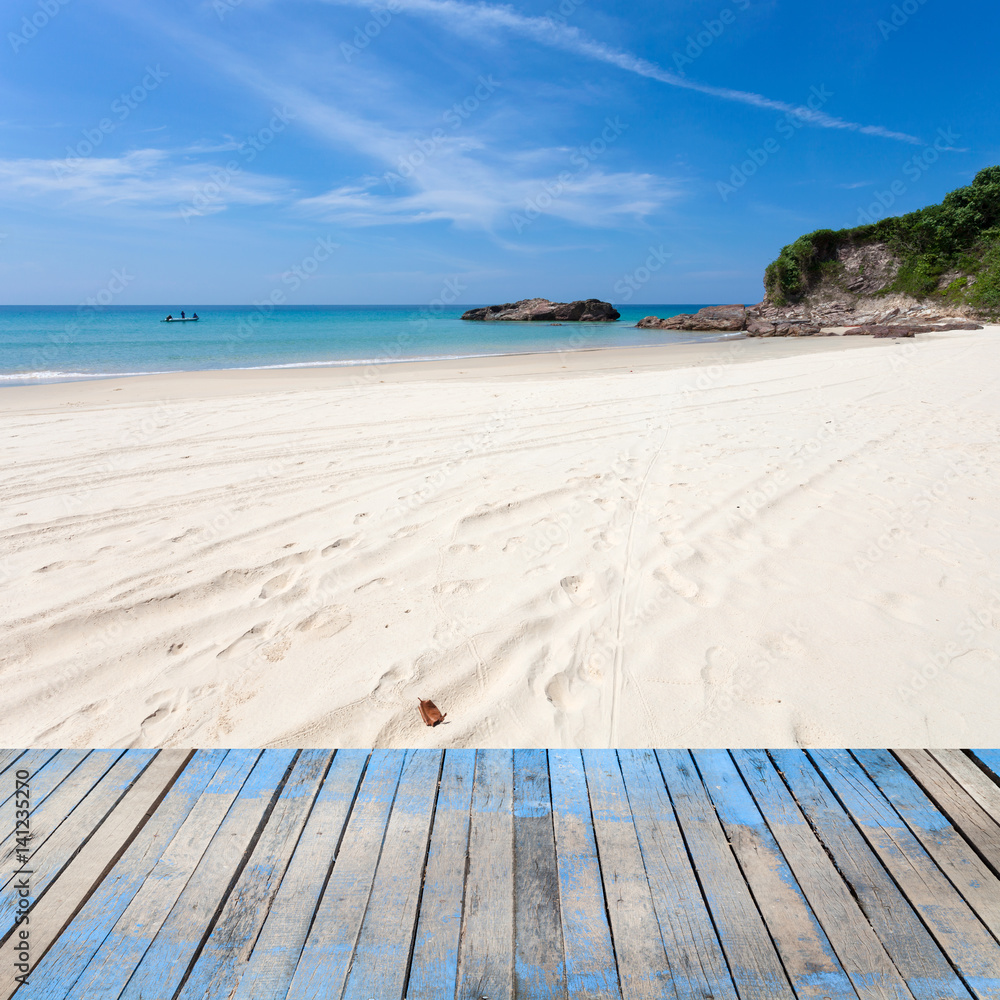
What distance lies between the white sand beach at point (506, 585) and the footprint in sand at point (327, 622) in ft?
0.06

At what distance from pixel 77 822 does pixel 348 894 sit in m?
0.89

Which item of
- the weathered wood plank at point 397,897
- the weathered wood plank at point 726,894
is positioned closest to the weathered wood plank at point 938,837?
the weathered wood plank at point 726,894

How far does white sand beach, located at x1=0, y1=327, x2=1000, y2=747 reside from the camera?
2.52m

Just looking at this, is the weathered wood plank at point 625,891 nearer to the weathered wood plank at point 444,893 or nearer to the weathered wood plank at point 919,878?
the weathered wood plank at point 444,893

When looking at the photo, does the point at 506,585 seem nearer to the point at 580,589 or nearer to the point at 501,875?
the point at 580,589

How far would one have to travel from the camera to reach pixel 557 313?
50875mm

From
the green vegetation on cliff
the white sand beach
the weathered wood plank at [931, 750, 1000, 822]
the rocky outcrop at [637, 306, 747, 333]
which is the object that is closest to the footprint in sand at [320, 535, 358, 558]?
the white sand beach

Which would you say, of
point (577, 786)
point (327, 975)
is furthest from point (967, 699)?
point (327, 975)

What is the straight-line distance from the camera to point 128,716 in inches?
98.9

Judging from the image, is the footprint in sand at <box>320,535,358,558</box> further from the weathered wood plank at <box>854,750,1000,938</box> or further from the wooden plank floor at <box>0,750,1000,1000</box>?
the weathered wood plank at <box>854,750,1000,938</box>

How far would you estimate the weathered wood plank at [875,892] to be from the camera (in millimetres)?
1372

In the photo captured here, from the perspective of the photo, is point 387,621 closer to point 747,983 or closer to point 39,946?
point 39,946

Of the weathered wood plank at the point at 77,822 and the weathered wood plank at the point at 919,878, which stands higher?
the weathered wood plank at the point at 77,822

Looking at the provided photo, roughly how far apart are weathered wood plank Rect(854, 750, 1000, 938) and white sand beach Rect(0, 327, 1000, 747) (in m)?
0.35
